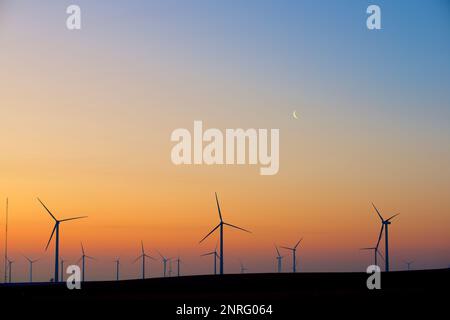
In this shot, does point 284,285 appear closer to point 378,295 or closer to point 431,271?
point 431,271

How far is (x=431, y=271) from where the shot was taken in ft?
360

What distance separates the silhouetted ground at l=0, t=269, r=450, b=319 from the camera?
73.9 m

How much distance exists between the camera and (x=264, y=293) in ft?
309

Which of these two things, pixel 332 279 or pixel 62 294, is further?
pixel 332 279

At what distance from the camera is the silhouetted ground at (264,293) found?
73.9m
